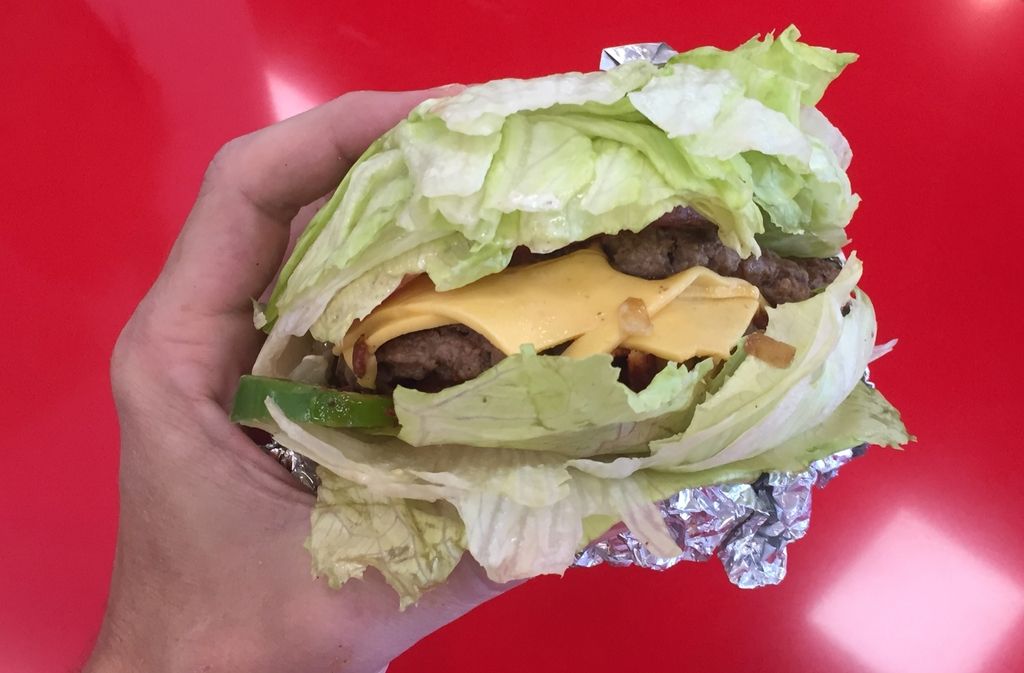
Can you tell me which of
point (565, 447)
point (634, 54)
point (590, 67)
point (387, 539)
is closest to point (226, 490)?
point (387, 539)

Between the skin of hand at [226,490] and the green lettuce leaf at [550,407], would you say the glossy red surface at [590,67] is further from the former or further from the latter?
the green lettuce leaf at [550,407]

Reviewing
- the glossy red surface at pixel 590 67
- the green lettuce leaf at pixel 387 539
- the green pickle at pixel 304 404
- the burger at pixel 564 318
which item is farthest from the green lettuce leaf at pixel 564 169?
the glossy red surface at pixel 590 67

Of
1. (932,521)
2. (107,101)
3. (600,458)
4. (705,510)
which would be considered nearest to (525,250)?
(600,458)

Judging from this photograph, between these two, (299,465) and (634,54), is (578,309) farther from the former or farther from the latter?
(634,54)

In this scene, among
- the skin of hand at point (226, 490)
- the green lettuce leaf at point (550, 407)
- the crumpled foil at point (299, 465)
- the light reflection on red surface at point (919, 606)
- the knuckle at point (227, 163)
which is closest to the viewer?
the green lettuce leaf at point (550, 407)

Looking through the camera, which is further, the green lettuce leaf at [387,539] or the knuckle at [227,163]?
Result: the knuckle at [227,163]

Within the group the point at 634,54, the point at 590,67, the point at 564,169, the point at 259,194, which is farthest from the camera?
the point at 590,67

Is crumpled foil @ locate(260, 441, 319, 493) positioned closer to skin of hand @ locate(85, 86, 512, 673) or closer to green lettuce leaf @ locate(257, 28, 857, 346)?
skin of hand @ locate(85, 86, 512, 673)
